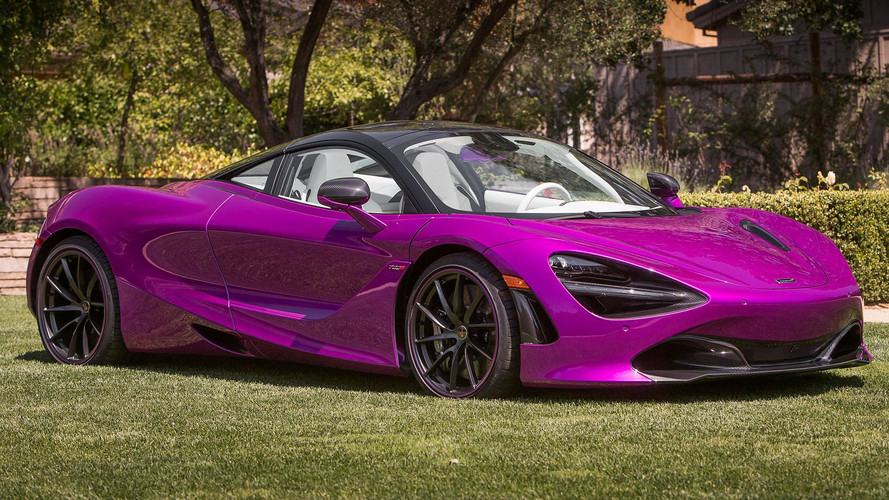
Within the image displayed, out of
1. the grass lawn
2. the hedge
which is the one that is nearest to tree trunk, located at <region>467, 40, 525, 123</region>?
the hedge

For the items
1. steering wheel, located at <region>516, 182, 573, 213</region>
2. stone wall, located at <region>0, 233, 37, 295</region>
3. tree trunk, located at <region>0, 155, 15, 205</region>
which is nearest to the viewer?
steering wheel, located at <region>516, 182, 573, 213</region>

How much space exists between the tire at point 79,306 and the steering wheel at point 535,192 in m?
2.43

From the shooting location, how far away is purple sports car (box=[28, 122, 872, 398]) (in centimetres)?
494

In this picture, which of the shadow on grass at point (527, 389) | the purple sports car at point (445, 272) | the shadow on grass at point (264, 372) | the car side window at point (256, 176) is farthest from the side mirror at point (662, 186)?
the car side window at point (256, 176)

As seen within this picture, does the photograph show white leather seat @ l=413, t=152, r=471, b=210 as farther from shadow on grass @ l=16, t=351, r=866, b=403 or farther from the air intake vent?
the air intake vent

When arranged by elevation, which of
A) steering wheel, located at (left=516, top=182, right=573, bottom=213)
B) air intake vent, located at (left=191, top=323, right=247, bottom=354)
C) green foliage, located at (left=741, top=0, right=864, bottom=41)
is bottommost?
air intake vent, located at (left=191, top=323, right=247, bottom=354)

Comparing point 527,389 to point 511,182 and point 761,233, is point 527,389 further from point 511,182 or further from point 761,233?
point 761,233

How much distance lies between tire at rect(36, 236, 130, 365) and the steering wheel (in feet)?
7.97

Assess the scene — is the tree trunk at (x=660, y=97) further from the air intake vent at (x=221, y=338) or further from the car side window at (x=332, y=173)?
the air intake vent at (x=221, y=338)

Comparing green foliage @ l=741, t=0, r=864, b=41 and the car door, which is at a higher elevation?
green foliage @ l=741, t=0, r=864, b=41

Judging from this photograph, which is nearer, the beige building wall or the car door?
the car door

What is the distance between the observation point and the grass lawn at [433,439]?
12.3 feet

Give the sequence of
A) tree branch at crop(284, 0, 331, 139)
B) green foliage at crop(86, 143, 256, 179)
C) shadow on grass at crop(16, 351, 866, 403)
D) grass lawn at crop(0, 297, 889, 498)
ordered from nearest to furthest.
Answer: grass lawn at crop(0, 297, 889, 498), shadow on grass at crop(16, 351, 866, 403), tree branch at crop(284, 0, 331, 139), green foliage at crop(86, 143, 256, 179)

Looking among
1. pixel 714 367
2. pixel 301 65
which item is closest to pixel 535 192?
pixel 714 367
